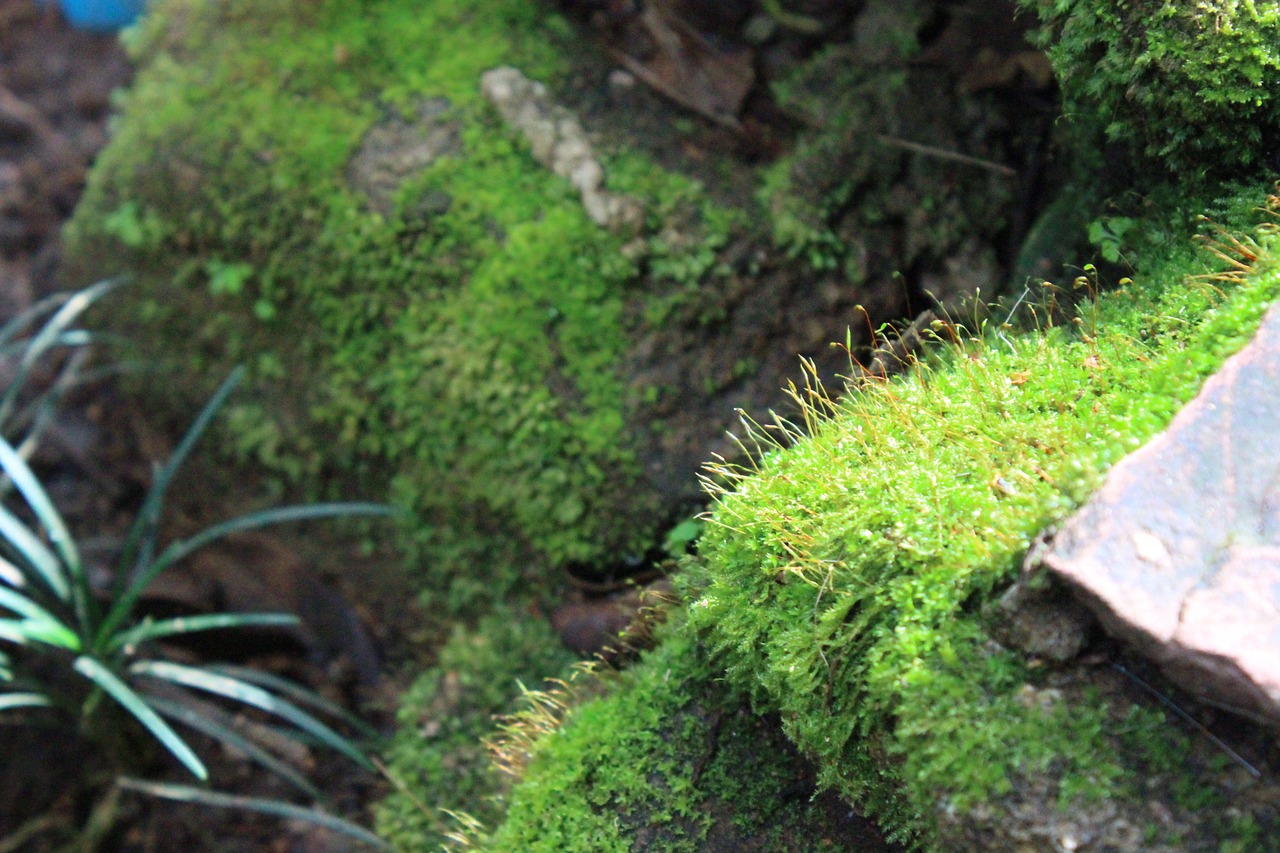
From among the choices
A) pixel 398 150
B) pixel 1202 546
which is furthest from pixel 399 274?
pixel 1202 546

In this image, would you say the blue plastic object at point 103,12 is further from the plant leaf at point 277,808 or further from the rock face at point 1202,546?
the rock face at point 1202,546

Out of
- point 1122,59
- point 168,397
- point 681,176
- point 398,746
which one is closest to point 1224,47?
point 1122,59

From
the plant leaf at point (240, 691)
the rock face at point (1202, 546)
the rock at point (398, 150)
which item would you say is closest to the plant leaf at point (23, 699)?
the plant leaf at point (240, 691)

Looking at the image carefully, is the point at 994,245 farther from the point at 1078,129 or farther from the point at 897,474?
the point at 897,474

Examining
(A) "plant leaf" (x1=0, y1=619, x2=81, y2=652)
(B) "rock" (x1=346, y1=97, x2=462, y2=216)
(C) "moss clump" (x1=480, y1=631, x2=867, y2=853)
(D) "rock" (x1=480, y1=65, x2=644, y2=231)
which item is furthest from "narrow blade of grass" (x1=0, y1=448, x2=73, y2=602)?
(D) "rock" (x1=480, y1=65, x2=644, y2=231)

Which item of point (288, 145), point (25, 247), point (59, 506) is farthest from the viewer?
point (25, 247)

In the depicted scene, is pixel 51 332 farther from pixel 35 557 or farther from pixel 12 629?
pixel 12 629
